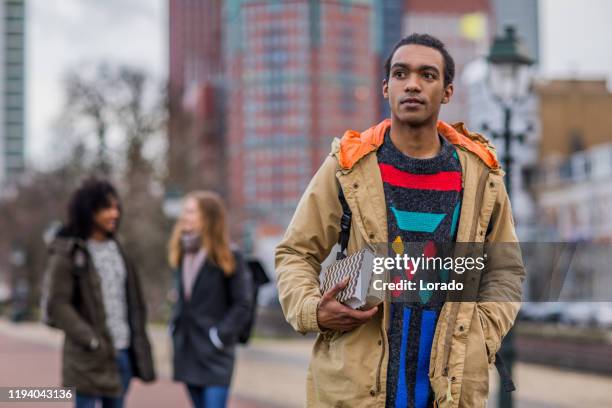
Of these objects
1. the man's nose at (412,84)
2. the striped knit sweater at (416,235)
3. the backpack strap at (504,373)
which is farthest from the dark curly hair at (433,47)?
the backpack strap at (504,373)

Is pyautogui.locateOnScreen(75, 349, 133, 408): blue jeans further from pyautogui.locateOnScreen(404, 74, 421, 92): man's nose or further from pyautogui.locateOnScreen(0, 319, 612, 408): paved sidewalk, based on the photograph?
pyautogui.locateOnScreen(0, 319, 612, 408): paved sidewalk

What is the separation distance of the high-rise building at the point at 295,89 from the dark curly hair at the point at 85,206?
384ft

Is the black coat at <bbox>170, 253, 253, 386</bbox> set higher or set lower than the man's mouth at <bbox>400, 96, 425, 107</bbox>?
lower

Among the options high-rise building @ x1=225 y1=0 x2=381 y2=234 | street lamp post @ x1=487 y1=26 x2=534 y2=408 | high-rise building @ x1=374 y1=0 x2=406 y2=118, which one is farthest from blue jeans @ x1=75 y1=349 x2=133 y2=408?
Result: high-rise building @ x1=374 y1=0 x2=406 y2=118

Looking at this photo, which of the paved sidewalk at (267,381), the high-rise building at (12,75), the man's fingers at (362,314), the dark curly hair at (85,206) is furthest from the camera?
the high-rise building at (12,75)

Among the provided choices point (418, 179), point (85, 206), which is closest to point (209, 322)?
point (85, 206)

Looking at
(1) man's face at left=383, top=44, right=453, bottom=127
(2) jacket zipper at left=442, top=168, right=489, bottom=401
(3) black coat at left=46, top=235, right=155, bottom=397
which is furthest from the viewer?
(3) black coat at left=46, top=235, right=155, bottom=397

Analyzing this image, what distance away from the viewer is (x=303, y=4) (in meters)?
125

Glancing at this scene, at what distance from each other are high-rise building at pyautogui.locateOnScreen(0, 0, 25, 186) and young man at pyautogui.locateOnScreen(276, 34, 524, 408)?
18705cm

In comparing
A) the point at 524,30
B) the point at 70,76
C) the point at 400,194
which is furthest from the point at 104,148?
the point at 524,30

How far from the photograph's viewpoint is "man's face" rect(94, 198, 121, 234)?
599 centimetres

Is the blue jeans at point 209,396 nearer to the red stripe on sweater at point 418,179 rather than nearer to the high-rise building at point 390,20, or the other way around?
the red stripe on sweater at point 418,179

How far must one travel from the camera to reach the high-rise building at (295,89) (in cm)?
12369

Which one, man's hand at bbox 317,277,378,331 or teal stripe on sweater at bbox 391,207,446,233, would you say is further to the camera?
teal stripe on sweater at bbox 391,207,446,233
